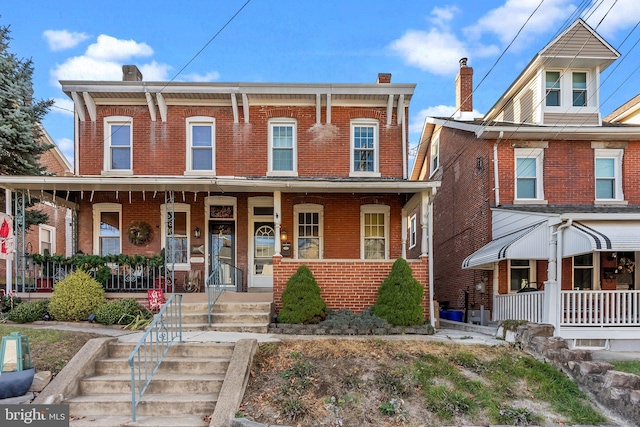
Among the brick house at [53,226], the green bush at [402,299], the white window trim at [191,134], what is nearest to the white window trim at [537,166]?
the green bush at [402,299]

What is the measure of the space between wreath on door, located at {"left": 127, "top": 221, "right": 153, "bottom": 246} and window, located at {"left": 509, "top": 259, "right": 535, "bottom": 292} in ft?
37.0

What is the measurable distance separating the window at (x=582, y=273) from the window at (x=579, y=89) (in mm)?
4994

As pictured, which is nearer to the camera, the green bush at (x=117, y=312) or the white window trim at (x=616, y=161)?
the green bush at (x=117, y=312)

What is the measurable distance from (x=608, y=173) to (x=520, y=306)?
621 centimetres

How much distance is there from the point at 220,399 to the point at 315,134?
930 cm

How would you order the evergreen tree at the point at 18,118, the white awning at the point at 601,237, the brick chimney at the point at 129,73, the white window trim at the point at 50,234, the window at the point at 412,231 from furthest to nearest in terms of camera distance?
the white window trim at the point at 50,234, the window at the point at 412,231, the brick chimney at the point at 129,73, the evergreen tree at the point at 18,118, the white awning at the point at 601,237

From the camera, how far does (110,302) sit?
10.0m

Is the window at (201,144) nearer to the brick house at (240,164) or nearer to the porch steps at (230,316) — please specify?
the brick house at (240,164)

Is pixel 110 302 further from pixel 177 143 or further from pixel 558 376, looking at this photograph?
pixel 558 376

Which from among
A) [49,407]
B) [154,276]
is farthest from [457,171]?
[49,407]

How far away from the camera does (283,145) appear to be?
1353 cm

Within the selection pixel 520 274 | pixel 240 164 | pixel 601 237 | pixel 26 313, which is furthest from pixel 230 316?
pixel 520 274

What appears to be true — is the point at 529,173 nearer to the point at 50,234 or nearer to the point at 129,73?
the point at 129,73

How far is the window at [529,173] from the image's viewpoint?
13.5 meters
